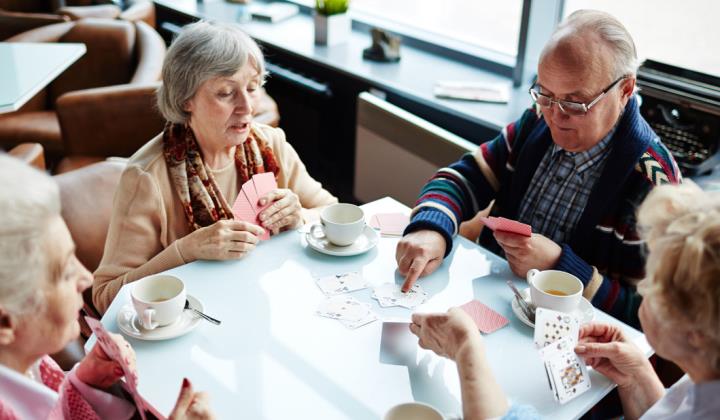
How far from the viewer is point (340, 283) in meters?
1.74

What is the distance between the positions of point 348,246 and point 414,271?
0.77 ft

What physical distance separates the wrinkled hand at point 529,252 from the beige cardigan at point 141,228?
0.86 m

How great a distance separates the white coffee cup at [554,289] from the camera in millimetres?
1555

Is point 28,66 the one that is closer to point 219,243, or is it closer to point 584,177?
point 219,243

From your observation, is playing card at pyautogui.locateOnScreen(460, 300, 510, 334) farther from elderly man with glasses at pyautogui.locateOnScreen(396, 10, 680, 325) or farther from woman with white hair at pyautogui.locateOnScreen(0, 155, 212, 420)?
woman with white hair at pyautogui.locateOnScreen(0, 155, 212, 420)

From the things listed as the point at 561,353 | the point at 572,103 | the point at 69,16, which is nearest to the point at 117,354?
the point at 561,353

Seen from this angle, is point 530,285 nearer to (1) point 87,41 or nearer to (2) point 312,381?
(2) point 312,381

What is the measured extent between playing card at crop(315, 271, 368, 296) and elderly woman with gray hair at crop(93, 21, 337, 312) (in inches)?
9.1

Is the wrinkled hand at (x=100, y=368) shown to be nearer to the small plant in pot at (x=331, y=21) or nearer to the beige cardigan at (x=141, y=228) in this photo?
the beige cardigan at (x=141, y=228)

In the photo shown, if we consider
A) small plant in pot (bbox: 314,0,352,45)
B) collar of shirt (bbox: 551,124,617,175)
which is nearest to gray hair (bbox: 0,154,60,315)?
collar of shirt (bbox: 551,124,617,175)

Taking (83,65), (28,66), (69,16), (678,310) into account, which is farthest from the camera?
(69,16)

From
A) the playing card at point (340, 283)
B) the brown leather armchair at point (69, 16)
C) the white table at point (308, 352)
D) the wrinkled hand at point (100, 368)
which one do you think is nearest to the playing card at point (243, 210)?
the white table at point (308, 352)

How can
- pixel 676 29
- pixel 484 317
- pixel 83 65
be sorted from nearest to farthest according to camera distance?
pixel 484 317, pixel 676 29, pixel 83 65

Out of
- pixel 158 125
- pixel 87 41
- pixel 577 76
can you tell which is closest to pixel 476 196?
pixel 577 76
